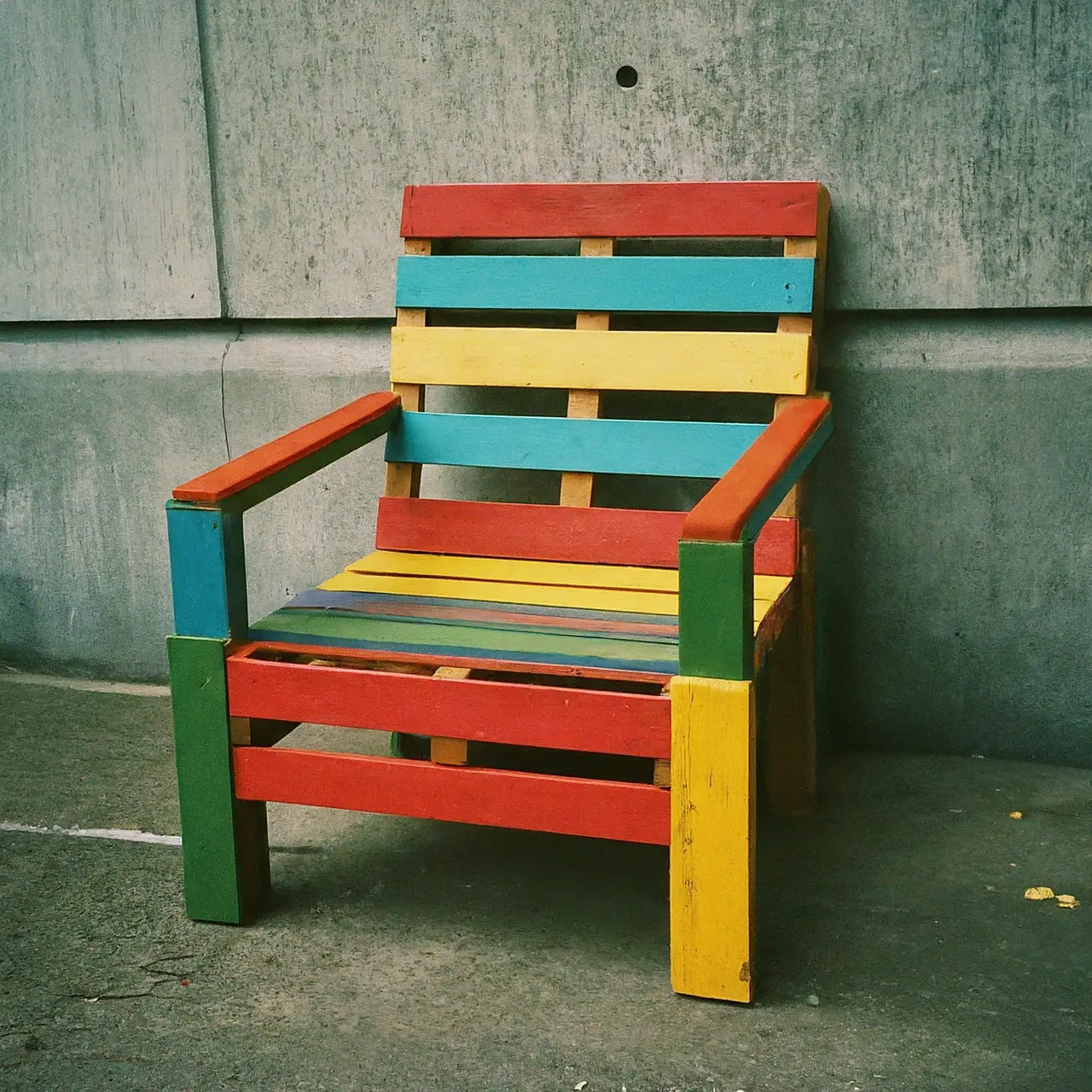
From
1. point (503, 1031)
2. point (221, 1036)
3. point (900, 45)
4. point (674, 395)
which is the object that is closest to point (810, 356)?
point (674, 395)

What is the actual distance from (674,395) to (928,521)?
65 cm

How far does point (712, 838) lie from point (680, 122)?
1.66 m

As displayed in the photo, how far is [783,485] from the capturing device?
6.70 feet

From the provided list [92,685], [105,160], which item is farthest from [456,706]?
[105,160]

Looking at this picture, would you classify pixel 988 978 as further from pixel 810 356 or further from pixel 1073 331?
pixel 1073 331

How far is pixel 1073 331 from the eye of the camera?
8.69 feet

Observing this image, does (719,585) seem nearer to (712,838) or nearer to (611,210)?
(712,838)

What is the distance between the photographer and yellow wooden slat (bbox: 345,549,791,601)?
242 centimetres

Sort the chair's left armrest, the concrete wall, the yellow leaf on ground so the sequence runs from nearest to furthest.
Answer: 1. the chair's left armrest
2. the yellow leaf on ground
3. the concrete wall

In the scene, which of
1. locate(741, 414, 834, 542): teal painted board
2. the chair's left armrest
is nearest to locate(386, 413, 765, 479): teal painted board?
locate(741, 414, 834, 542): teal painted board

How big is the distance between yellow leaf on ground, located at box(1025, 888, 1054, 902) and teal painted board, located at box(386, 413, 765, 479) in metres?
0.99

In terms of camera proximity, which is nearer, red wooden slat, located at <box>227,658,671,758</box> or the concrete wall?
red wooden slat, located at <box>227,658,671,758</box>

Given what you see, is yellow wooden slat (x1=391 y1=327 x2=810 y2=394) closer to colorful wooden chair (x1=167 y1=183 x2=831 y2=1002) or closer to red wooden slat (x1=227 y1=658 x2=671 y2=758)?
colorful wooden chair (x1=167 y1=183 x2=831 y2=1002)

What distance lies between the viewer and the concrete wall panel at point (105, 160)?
10.4ft
